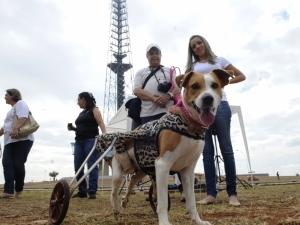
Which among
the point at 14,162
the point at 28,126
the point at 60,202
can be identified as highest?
the point at 28,126

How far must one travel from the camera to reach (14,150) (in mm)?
6328

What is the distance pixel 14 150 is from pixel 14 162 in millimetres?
238

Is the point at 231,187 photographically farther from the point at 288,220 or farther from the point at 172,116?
the point at 172,116

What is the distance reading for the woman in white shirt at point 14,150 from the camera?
6203 millimetres

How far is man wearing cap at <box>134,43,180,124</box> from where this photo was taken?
4.05m

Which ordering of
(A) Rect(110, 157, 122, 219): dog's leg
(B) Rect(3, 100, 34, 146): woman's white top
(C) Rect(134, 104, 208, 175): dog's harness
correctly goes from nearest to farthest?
(C) Rect(134, 104, 208, 175): dog's harness → (A) Rect(110, 157, 122, 219): dog's leg → (B) Rect(3, 100, 34, 146): woman's white top

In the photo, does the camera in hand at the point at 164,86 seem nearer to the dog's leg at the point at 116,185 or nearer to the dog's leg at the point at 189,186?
the dog's leg at the point at 116,185

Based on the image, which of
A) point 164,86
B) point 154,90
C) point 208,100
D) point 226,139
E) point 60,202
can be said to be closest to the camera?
point 208,100

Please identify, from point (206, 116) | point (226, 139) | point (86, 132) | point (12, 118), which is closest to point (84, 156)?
point (86, 132)

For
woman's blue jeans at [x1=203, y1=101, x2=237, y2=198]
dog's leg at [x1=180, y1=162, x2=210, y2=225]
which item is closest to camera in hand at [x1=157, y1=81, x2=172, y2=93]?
woman's blue jeans at [x1=203, y1=101, x2=237, y2=198]

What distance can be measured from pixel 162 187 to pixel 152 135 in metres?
0.50

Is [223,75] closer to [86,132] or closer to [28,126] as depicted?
[86,132]

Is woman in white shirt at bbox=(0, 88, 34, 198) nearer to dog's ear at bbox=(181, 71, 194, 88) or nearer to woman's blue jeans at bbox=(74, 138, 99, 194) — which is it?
woman's blue jeans at bbox=(74, 138, 99, 194)

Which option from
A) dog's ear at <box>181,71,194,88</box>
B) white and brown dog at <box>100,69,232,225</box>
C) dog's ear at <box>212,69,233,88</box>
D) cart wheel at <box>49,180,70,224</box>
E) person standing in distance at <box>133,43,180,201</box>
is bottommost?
cart wheel at <box>49,180,70,224</box>
